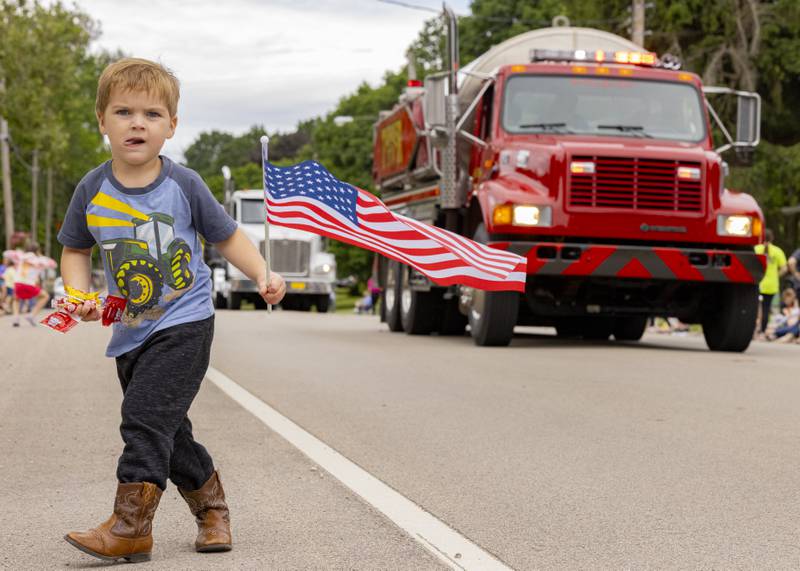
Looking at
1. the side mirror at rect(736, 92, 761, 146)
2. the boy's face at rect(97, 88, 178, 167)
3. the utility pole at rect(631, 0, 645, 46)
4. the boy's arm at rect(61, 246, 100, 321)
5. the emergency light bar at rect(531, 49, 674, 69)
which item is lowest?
the boy's arm at rect(61, 246, 100, 321)

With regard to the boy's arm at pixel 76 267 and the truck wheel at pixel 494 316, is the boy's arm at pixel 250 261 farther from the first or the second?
the truck wheel at pixel 494 316

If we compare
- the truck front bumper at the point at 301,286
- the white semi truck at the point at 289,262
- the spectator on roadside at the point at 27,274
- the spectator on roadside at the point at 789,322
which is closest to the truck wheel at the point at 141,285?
the spectator on roadside at the point at 789,322

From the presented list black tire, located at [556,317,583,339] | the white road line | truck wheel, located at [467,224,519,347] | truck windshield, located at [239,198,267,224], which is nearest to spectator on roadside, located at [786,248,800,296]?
black tire, located at [556,317,583,339]

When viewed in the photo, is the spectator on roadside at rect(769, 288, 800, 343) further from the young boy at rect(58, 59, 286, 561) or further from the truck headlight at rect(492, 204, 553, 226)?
the young boy at rect(58, 59, 286, 561)

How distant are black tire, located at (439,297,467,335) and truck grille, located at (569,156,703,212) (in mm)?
4433

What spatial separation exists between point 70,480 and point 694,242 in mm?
10023

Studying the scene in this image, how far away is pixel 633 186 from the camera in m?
14.9

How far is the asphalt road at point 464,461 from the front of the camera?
4.91 m

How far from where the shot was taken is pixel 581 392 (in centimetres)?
1040

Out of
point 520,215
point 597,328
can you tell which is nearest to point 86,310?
point 520,215

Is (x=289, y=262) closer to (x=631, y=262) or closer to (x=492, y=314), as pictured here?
(x=492, y=314)

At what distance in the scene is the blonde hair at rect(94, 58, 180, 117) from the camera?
455 cm

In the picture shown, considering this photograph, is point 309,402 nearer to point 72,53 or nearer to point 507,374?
point 507,374

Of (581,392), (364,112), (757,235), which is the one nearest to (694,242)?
(757,235)
